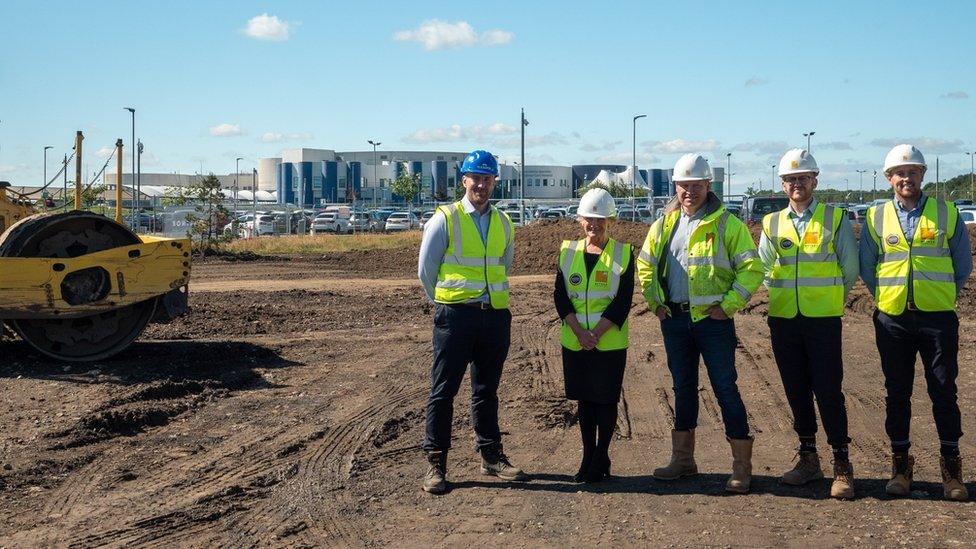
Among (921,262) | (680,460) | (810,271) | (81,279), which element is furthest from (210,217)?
(921,262)

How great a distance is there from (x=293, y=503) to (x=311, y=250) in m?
29.7

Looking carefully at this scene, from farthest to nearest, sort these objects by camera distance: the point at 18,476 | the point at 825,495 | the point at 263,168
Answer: the point at 263,168, the point at 18,476, the point at 825,495

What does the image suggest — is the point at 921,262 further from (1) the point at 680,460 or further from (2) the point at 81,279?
(2) the point at 81,279

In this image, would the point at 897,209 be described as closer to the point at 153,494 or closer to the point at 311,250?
the point at 153,494

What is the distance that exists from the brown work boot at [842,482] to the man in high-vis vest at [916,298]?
0.24m

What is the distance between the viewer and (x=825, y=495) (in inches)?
260

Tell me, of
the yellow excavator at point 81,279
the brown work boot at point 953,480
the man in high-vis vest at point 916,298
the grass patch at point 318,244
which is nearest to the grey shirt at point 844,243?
the man in high-vis vest at point 916,298

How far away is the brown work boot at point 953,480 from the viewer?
21.0 ft

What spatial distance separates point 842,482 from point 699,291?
1389 mm

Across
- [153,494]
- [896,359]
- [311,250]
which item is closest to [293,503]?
[153,494]

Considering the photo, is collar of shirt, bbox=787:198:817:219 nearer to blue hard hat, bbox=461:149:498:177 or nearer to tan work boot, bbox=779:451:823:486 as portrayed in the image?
tan work boot, bbox=779:451:823:486

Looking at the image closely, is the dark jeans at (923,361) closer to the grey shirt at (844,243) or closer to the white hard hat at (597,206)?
the grey shirt at (844,243)

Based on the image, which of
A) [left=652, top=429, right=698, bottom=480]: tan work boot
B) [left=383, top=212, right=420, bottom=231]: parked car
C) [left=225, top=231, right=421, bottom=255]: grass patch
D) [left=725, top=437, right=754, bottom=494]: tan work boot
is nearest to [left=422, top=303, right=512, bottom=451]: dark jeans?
[left=652, top=429, right=698, bottom=480]: tan work boot

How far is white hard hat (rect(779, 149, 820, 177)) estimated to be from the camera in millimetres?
6781
